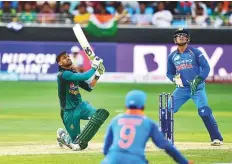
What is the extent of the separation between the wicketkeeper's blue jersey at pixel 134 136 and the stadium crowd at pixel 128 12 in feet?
66.6

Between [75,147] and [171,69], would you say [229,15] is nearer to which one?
[171,69]

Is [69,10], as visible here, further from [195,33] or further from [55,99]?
[55,99]

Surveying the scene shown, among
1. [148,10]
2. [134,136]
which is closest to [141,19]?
[148,10]

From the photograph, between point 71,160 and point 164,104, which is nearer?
point 71,160

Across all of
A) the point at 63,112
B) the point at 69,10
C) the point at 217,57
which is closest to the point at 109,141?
the point at 63,112

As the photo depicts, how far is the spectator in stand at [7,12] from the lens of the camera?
3000 cm

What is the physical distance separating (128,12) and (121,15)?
596 millimetres

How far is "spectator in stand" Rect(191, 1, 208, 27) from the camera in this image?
30.0 metres

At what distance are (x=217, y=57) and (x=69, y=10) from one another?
214 inches

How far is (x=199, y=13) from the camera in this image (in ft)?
101

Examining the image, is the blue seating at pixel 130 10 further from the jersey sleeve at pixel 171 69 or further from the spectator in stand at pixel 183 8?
the jersey sleeve at pixel 171 69

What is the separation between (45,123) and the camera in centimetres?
1928

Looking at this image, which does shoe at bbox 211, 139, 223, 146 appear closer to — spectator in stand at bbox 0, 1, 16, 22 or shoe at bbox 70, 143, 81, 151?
shoe at bbox 70, 143, 81, 151

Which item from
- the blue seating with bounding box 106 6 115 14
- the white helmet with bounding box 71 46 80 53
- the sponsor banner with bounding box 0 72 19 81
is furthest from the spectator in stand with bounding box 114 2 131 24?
the sponsor banner with bounding box 0 72 19 81
